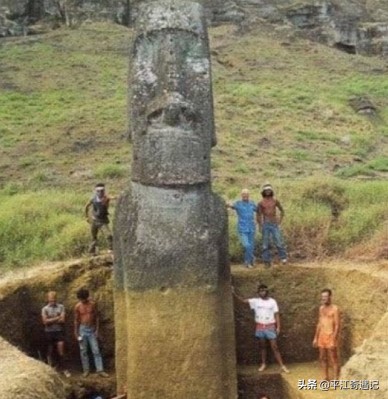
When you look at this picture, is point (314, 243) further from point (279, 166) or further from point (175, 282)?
point (279, 166)

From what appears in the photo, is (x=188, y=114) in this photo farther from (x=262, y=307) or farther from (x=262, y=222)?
(x=262, y=307)

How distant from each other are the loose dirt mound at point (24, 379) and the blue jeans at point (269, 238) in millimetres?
4209

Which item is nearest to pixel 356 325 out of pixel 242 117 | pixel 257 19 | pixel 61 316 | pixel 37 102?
pixel 61 316

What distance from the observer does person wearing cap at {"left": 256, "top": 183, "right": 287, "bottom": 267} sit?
1260cm

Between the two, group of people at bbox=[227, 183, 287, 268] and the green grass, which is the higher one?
group of people at bbox=[227, 183, 287, 268]

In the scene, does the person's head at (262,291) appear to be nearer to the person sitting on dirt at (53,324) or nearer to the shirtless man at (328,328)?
the shirtless man at (328,328)

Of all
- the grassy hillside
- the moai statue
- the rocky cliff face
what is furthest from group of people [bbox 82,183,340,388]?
the rocky cliff face

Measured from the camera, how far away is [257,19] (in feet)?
136

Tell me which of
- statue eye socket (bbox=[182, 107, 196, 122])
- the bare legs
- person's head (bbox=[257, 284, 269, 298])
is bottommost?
the bare legs

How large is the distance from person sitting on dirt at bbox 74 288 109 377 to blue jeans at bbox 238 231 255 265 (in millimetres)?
2349

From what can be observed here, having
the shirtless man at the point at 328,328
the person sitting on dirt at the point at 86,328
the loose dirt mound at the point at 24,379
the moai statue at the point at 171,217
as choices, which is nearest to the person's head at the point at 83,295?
the person sitting on dirt at the point at 86,328

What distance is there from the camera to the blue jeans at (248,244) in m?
12.7

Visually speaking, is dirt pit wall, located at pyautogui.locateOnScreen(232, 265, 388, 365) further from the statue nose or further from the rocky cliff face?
the rocky cliff face

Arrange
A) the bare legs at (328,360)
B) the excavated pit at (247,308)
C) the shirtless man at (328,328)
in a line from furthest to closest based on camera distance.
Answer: the excavated pit at (247,308) → the bare legs at (328,360) → the shirtless man at (328,328)
